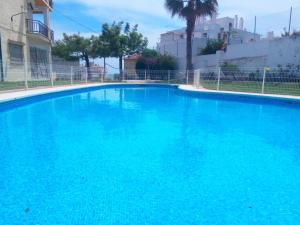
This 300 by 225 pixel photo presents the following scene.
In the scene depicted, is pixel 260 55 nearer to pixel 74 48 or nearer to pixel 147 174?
pixel 147 174

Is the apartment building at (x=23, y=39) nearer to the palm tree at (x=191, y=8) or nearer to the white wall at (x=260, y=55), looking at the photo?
the palm tree at (x=191, y=8)

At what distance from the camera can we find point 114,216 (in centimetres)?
202

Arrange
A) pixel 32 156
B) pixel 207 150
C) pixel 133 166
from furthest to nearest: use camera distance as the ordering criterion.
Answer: pixel 207 150 < pixel 32 156 < pixel 133 166

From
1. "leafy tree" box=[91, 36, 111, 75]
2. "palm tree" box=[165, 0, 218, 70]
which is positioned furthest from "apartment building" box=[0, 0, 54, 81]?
"palm tree" box=[165, 0, 218, 70]

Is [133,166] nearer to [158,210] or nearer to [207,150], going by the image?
[158,210]

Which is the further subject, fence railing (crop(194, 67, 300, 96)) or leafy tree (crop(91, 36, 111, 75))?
leafy tree (crop(91, 36, 111, 75))

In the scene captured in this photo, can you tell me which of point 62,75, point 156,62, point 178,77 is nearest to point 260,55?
point 178,77

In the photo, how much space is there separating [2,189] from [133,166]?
4.87 ft

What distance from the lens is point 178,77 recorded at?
2092 centimetres

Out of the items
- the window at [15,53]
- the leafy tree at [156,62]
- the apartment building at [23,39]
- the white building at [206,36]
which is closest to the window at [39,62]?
the apartment building at [23,39]

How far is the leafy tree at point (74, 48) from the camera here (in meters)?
21.8

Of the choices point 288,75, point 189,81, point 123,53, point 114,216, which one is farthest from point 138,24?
point 114,216

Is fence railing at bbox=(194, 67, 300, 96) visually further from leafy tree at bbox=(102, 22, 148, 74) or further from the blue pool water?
leafy tree at bbox=(102, 22, 148, 74)

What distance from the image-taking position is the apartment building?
1169cm
